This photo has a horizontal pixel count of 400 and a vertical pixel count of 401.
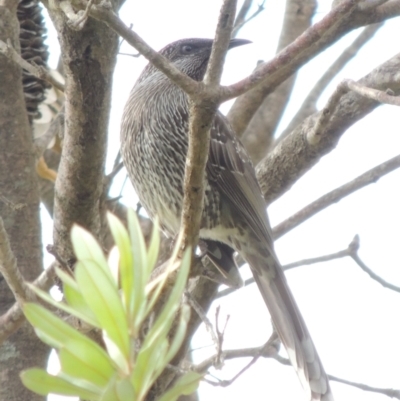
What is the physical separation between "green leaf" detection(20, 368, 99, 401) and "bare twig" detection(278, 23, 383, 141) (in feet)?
13.1

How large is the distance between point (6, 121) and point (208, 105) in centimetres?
169

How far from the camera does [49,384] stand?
853mm

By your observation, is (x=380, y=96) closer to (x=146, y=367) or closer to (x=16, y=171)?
(x=146, y=367)

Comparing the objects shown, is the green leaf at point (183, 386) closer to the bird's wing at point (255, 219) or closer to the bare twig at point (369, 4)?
the bare twig at point (369, 4)

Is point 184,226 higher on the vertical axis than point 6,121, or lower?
lower

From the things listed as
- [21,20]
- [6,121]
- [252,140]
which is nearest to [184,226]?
[6,121]

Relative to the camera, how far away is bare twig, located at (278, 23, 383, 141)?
483 centimetres

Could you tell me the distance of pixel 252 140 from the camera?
485cm

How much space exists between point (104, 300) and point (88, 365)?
0.08m

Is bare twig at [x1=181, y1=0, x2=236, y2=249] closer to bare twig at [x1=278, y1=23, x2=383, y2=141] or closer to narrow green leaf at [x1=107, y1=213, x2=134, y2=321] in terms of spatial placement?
narrow green leaf at [x1=107, y1=213, x2=134, y2=321]

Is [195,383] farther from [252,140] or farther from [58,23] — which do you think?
[252,140]

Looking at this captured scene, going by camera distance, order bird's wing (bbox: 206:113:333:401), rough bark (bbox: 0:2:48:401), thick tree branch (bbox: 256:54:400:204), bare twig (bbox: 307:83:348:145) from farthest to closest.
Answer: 1. bird's wing (bbox: 206:113:333:401)
2. rough bark (bbox: 0:2:48:401)
3. thick tree branch (bbox: 256:54:400:204)
4. bare twig (bbox: 307:83:348:145)

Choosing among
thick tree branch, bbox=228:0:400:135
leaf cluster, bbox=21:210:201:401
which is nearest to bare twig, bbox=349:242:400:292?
thick tree branch, bbox=228:0:400:135

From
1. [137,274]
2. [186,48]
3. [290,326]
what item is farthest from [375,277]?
[137,274]
